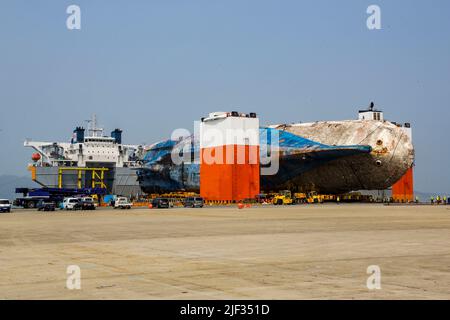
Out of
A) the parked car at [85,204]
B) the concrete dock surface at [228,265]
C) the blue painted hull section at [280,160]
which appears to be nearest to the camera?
the concrete dock surface at [228,265]

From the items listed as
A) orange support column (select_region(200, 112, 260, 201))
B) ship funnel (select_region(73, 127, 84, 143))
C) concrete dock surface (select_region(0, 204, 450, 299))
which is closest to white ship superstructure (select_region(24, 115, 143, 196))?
Result: ship funnel (select_region(73, 127, 84, 143))

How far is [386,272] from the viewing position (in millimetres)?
14805

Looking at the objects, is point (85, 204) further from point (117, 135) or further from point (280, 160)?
point (117, 135)

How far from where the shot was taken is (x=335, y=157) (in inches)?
3716

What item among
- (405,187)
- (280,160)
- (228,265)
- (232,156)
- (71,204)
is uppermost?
(232,156)

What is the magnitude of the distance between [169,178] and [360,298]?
10827 cm

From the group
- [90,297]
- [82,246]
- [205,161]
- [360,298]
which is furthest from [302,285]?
[205,161]

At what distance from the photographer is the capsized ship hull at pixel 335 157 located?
93438mm

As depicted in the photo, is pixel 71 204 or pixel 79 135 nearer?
pixel 71 204

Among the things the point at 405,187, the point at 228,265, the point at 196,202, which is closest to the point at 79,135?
the point at 196,202

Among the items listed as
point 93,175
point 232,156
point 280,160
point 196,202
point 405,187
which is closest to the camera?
point 196,202

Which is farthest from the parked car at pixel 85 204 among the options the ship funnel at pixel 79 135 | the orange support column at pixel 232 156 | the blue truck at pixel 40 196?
the ship funnel at pixel 79 135

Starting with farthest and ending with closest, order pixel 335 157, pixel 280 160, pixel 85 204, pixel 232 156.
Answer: pixel 280 160, pixel 335 157, pixel 232 156, pixel 85 204

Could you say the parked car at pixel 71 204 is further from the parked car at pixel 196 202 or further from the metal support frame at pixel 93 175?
the metal support frame at pixel 93 175
